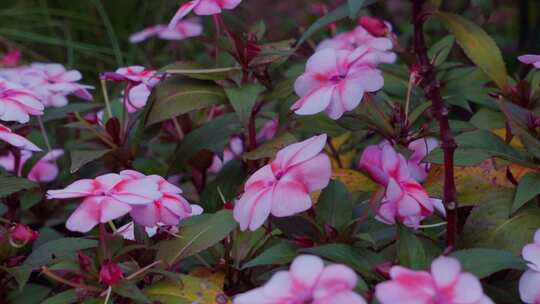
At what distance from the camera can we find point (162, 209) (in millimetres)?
1070

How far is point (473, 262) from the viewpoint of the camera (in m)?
0.94

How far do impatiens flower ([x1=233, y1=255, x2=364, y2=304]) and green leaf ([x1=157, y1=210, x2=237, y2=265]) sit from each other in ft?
0.90

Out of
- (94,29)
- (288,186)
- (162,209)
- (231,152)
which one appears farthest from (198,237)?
(94,29)

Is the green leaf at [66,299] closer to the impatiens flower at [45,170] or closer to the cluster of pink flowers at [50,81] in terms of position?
the cluster of pink flowers at [50,81]

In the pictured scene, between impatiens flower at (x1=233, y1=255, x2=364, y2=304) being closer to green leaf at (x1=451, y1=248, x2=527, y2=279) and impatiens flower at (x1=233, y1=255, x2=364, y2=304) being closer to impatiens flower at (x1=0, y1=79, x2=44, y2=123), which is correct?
green leaf at (x1=451, y1=248, x2=527, y2=279)

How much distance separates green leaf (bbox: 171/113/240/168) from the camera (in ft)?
4.76

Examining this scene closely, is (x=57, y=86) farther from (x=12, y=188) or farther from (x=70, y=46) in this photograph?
(x=70, y=46)

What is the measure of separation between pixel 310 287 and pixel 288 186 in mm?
194

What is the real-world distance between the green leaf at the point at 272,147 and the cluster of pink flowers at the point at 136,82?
19cm

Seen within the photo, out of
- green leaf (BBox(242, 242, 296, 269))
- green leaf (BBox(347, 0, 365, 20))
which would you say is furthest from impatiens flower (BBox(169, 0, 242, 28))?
green leaf (BBox(242, 242, 296, 269))

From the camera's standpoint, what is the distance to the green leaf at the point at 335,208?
41.9 inches

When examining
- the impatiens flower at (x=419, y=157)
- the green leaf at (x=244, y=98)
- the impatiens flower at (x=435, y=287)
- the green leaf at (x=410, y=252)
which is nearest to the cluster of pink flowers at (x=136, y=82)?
the green leaf at (x=244, y=98)

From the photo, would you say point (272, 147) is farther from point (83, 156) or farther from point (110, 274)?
point (110, 274)

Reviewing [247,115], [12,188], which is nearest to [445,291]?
[247,115]
